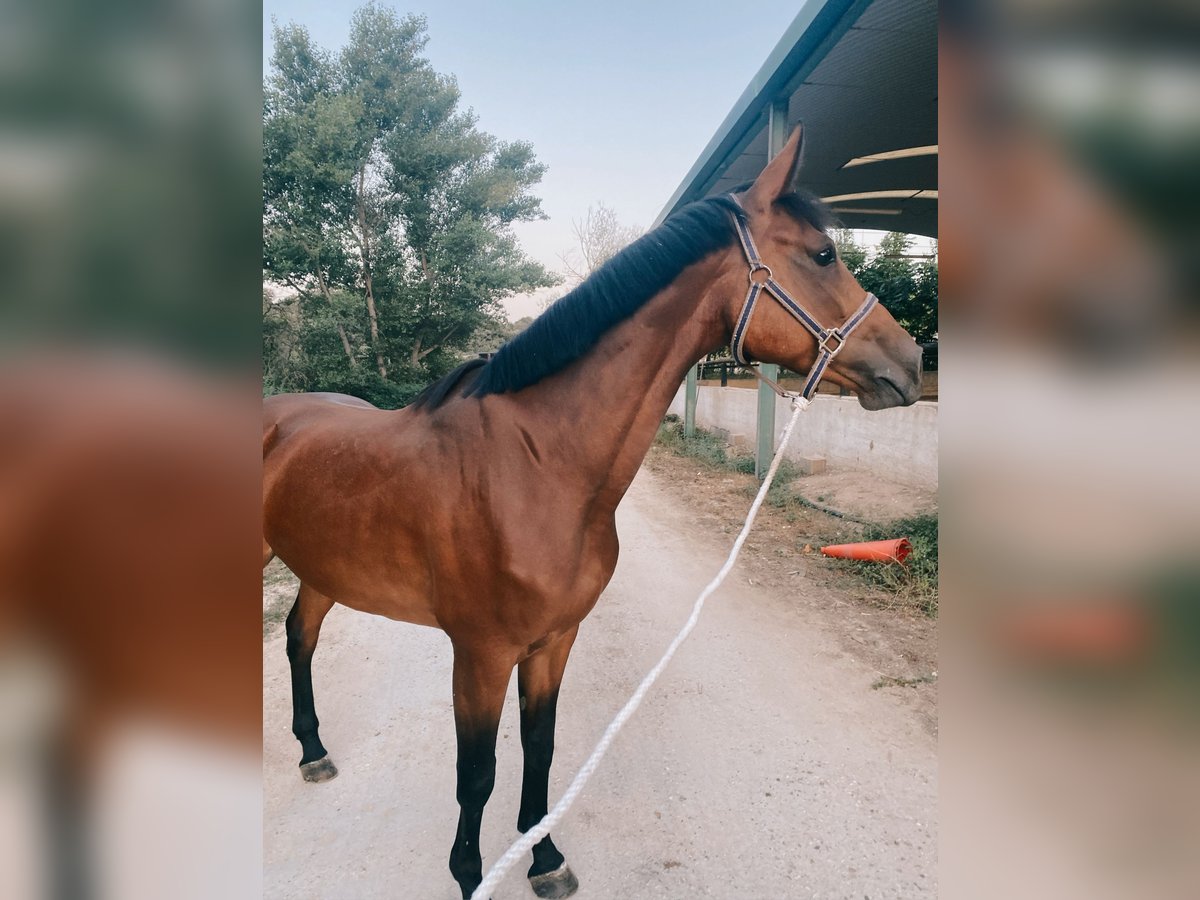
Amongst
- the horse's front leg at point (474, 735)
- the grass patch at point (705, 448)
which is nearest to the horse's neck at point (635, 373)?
the horse's front leg at point (474, 735)

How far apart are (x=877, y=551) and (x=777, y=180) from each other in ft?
13.1

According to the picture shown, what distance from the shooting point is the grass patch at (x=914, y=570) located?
13.9ft

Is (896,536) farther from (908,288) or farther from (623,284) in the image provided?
(908,288)

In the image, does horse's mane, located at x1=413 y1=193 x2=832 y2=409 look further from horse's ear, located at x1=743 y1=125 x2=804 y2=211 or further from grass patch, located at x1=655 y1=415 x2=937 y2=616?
grass patch, located at x1=655 y1=415 x2=937 y2=616

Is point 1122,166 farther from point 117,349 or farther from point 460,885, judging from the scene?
point 460,885

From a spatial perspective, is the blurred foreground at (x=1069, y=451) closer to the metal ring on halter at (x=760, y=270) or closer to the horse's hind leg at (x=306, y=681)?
the metal ring on halter at (x=760, y=270)

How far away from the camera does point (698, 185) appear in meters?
8.76

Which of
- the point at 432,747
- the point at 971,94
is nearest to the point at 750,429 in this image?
the point at 432,747

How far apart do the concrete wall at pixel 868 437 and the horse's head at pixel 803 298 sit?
486 cm

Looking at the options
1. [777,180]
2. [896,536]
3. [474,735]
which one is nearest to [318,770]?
[474,735]

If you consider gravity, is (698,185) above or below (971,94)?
above

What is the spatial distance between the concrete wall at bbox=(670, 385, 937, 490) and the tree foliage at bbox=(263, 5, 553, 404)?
8632 mm

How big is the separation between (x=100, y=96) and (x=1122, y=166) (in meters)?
0.85

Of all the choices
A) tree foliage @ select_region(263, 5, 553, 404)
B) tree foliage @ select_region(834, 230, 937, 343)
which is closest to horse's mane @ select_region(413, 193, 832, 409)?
tree foliage @ select_region(834, 230, 937, 343)
